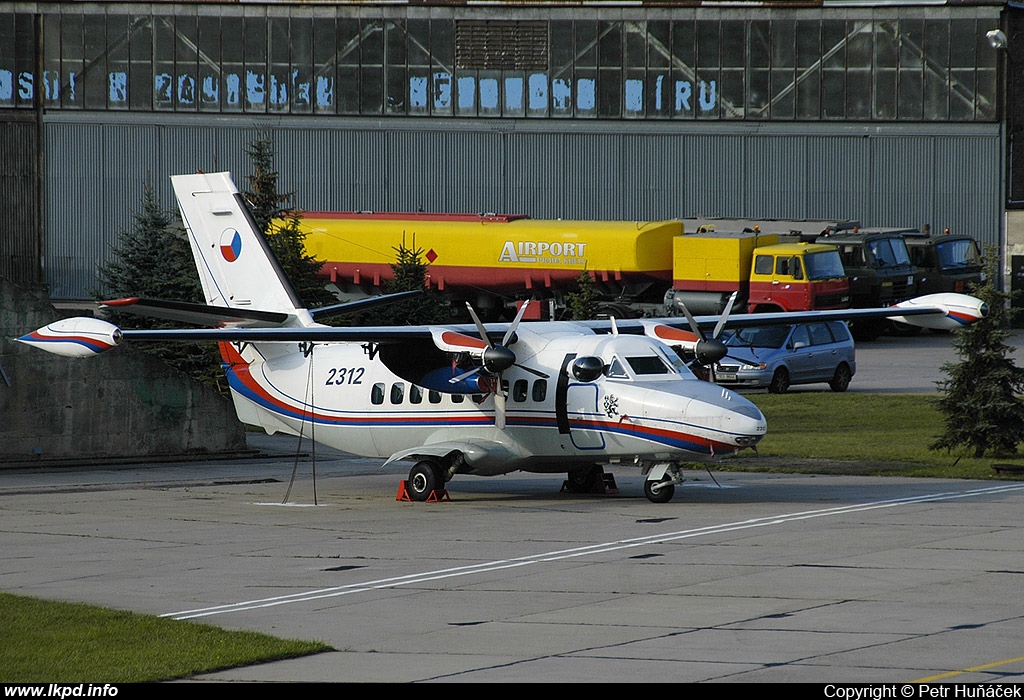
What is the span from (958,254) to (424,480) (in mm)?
35384

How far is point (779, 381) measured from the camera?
39.2 meters

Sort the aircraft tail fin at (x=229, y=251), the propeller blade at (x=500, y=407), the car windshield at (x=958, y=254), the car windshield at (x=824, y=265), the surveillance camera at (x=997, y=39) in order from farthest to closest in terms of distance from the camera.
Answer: the surveillance camera at (x=997, y=39)
the car windshield at (x=958, y=254)
the car windshield at (x=824, y=265)
the aircraft tail fin at (x=229, y=251)
the propeller blade at (x=500, y=407)

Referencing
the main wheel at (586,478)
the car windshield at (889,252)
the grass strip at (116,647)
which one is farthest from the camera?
the car windshield at (889,252)

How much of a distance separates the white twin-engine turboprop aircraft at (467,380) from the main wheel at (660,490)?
0.09 ft

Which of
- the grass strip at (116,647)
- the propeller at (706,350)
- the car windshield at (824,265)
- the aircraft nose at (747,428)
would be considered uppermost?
the car windshield at (824,265)

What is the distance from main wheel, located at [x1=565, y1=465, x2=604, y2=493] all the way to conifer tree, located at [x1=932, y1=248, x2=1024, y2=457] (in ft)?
26.9

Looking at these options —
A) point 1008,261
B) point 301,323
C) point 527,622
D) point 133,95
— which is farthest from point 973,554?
point 133,95

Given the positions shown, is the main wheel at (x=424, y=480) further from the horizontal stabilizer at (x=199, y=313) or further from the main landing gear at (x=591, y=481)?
the horizontal stabilizer at (x=199, y=313)

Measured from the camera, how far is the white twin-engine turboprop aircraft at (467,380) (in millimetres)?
21906

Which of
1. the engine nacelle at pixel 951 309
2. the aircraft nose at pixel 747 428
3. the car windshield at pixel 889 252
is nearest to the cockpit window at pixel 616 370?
the aircraft nose at pixel 747 428

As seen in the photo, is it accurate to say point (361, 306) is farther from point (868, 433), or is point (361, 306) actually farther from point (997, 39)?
point (997, 39)

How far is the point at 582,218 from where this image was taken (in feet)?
210

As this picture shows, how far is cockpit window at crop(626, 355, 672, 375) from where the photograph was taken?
74.3 ft

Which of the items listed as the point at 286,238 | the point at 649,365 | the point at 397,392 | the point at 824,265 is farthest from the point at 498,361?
the point at 824,265
